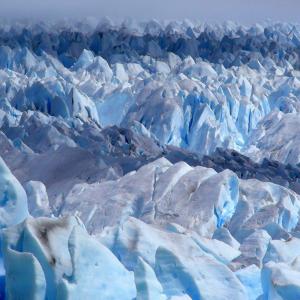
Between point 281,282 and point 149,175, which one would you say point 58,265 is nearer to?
point 281,282

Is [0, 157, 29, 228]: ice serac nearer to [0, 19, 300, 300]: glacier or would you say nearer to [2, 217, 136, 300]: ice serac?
[0, 19, 300, 300]: glacier

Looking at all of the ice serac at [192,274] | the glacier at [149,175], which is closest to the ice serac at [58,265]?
the glacier at [149,175]

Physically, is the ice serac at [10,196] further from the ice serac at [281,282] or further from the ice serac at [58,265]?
the ice serac at [281,282]

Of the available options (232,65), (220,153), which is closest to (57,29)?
(232,65)

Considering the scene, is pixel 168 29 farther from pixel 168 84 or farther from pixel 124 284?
pixel 124 284

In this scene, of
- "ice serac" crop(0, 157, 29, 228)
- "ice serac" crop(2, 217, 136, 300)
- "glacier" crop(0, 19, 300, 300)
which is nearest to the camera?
"ice serac" crop(2, 217, 136, 300)

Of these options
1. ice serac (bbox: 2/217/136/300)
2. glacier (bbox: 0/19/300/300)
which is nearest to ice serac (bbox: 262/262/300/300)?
glacier (bbox: 0/19/300/300)

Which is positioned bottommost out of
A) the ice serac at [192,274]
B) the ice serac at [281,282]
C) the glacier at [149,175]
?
the glacier at [149,175]

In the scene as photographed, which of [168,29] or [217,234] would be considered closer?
[217,234]
